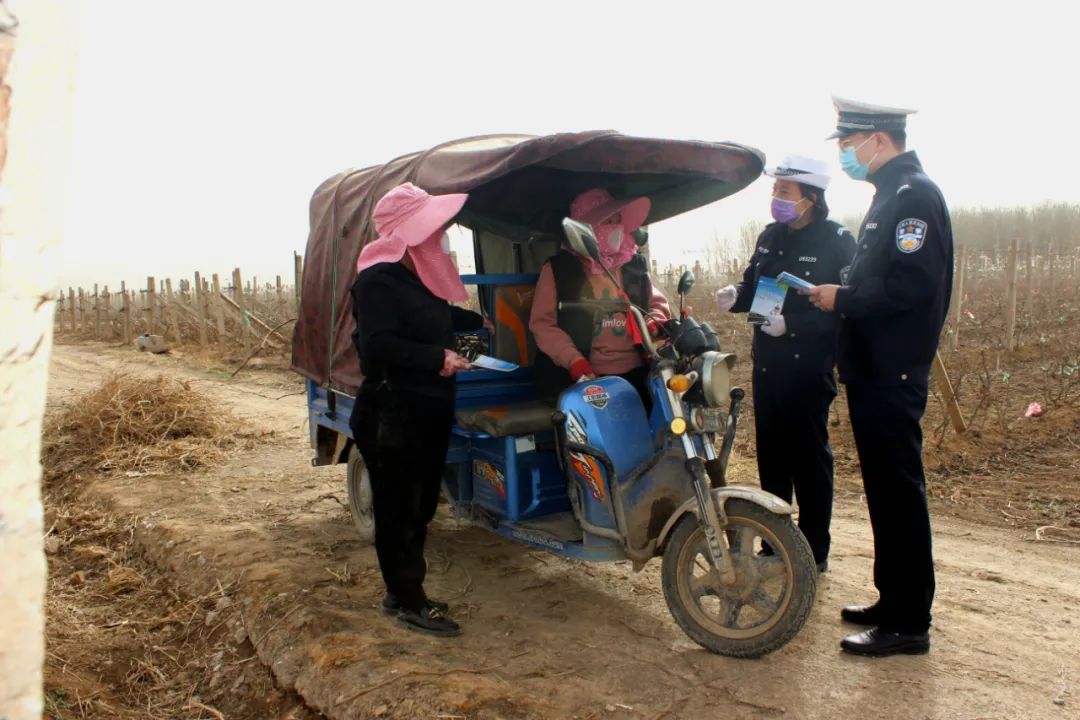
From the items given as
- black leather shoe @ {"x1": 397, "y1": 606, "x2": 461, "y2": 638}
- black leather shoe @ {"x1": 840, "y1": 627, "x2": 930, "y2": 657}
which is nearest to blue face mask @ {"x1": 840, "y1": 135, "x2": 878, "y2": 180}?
black leather shoe @ {"x1": 840, "y1": 627, "x2": 930, "y2": 657}

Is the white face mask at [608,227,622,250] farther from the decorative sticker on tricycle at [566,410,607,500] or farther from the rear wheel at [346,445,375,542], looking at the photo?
the rear wheel at [346,445,375,542]

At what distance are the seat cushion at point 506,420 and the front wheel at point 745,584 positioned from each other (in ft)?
3.42

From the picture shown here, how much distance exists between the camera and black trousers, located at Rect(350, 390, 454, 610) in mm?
4145

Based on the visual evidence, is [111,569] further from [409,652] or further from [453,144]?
[453,144]

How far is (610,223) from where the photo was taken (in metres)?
4.91

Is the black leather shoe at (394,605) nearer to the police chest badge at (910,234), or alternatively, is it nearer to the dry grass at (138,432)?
the police chest badge at (910,234)

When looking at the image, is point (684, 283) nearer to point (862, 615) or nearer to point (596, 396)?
point (596, 396)

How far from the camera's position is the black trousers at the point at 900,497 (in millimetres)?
3797

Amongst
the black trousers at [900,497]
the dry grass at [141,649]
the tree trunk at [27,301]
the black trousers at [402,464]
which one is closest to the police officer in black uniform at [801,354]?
the black trousers at [900,497]

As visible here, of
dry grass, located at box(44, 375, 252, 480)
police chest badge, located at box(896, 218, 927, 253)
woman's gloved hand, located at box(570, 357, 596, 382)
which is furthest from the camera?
dry grass, located at box(44, 375, 252, 480)

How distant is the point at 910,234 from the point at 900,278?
7.3 inches

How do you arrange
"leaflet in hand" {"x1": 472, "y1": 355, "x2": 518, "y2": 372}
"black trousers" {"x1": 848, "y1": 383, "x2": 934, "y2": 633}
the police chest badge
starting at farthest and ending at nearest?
"leaflet in hand" {"x1": 472, "y1": 355, "x2": 518, "y2": 372}, "black trousers" {"x1": 848, "y1": 383, "x2": 934, "y2": 633}, the police chest badge

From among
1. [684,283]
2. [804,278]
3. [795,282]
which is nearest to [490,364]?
[684,283]

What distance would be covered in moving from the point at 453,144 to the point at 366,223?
2.33ft
